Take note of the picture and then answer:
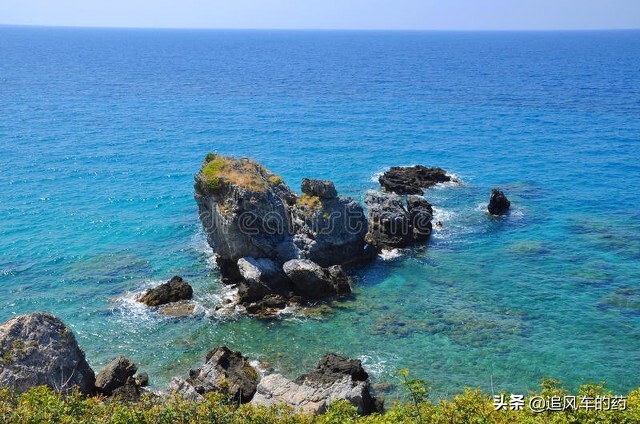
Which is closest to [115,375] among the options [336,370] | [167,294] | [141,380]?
[141,380]

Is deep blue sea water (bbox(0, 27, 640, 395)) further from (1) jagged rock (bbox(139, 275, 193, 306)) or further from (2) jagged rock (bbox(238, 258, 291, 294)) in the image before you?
(2) jagged rock (bbox(238, 258, 291, 294))

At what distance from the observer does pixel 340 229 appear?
50.3 m

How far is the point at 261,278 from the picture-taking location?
147 ft

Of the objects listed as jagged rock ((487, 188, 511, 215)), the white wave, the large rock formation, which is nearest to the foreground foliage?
the large rock formation

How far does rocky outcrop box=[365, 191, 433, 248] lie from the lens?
2108 inches

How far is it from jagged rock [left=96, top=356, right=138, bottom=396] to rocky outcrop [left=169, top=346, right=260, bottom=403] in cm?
346

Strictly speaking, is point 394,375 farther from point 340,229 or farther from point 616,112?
point 616,112

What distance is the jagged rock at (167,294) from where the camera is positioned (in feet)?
146

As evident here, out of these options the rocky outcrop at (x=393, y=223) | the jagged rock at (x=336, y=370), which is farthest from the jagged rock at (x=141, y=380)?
the rocky outcrop at (x=393, y=223)

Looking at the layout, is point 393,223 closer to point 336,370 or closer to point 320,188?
point 320,188

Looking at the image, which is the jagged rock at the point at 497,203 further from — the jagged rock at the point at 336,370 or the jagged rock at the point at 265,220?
the jagged rock at the point at 336,370

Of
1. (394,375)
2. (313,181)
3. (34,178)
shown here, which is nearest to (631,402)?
(394,375)

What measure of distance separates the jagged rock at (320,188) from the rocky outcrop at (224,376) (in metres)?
18.0

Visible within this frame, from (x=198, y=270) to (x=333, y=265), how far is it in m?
11.3
